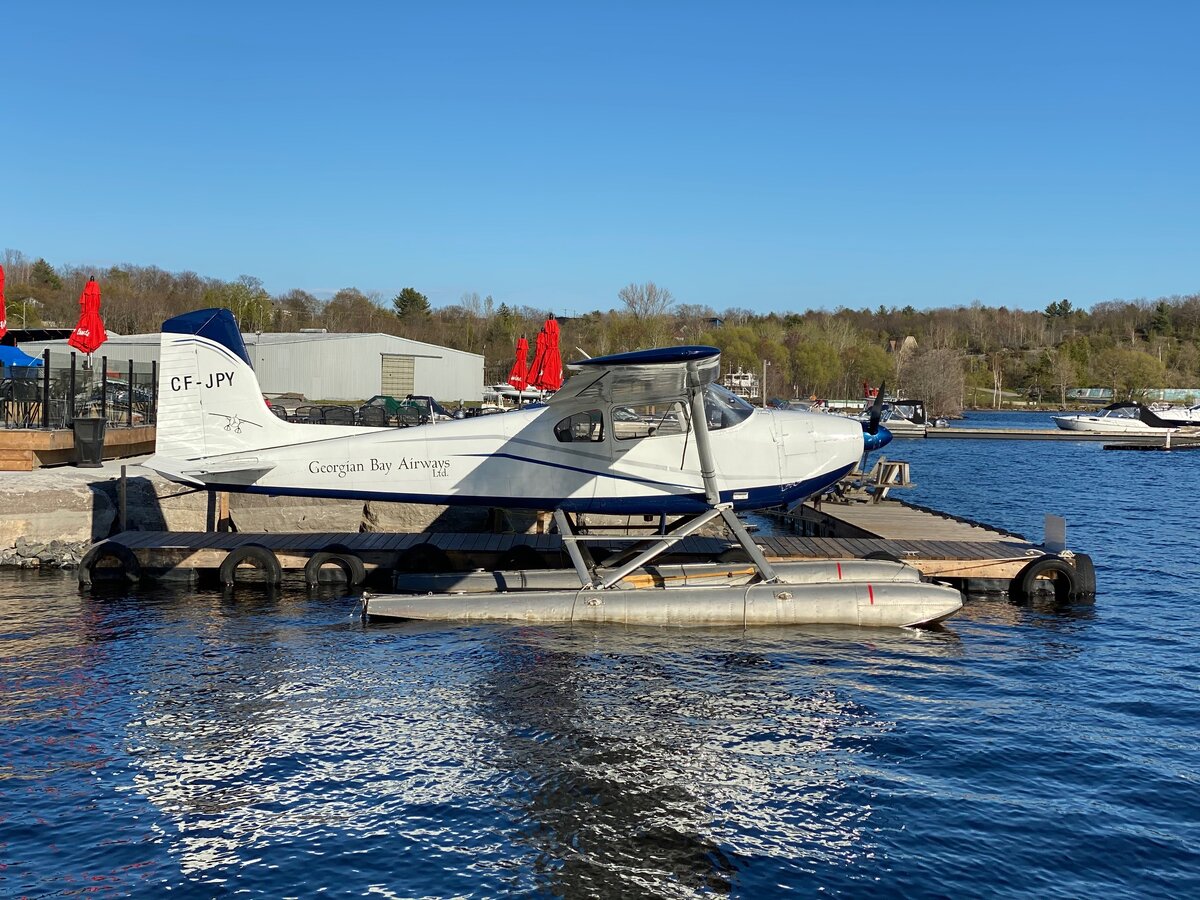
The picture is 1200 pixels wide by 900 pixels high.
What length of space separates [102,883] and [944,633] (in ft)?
35.2

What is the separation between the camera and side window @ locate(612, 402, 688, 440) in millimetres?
14797

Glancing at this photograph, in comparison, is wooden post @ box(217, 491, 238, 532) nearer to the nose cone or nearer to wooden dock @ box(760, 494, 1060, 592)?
wooden dock @ box(760, 494, 1060, 592)

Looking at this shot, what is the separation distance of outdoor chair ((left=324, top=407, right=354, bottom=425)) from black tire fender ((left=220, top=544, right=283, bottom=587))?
1902 centimetres

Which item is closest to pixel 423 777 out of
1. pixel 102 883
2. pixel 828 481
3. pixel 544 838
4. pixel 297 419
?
pixel 544 838

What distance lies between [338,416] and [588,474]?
24051 mm

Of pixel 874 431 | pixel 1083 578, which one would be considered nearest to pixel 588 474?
pixel 874 431

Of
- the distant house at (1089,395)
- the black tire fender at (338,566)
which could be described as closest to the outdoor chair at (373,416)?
the black tire fender at (338,566)

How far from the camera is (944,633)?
46.8ft

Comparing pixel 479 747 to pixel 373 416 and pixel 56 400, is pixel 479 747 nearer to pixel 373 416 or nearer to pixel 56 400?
pixel 56 400

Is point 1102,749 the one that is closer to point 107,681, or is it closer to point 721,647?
point 721,647

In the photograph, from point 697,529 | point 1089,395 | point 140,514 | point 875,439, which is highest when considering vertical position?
point 1089,395

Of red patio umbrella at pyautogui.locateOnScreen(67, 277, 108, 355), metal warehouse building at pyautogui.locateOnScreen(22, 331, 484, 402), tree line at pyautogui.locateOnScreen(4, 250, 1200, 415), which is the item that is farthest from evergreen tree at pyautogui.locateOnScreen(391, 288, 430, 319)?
red patio umbrella at pyautogui.locateOnScreen(67, 277, 108, 355)

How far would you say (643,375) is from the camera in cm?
1352

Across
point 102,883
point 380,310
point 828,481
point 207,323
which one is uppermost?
point 380,310
